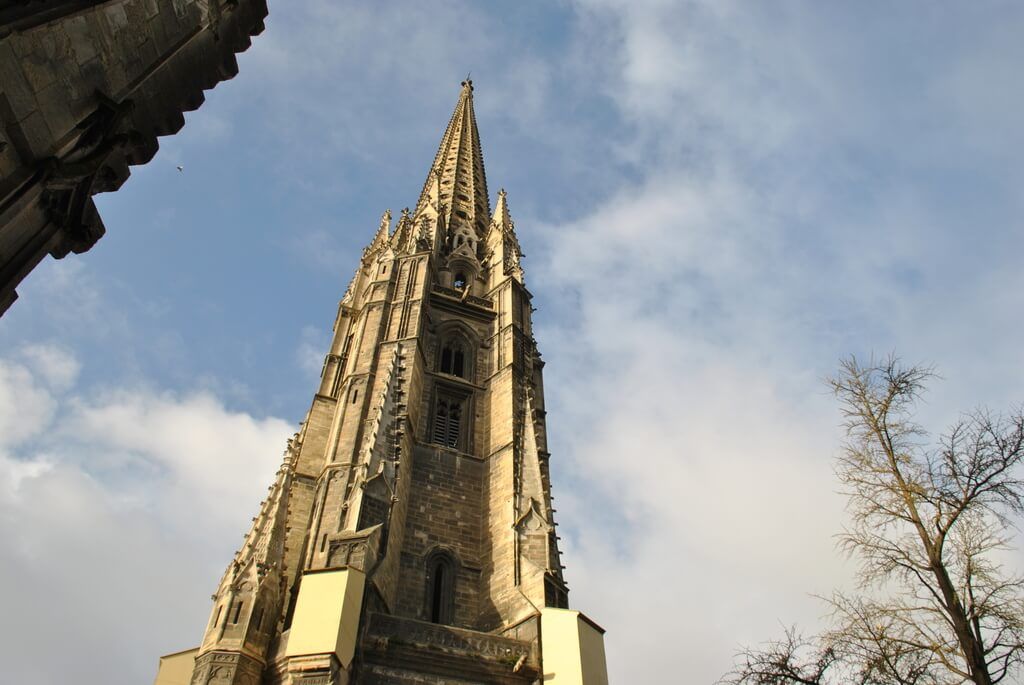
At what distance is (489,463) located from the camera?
1986 centimetres

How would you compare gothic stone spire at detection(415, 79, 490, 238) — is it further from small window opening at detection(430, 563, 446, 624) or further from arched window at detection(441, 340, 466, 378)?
small window opening at detection(430, 563, 446, 624)

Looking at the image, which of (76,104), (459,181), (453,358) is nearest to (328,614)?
(76,104)

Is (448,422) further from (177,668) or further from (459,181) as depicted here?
(459,181)

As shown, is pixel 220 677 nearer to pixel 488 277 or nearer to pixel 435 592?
pixel 435 592

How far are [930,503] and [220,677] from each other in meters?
10.9

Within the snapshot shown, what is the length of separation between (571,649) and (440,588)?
3919 mm

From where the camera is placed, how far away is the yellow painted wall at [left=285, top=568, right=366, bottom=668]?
12.1 meters

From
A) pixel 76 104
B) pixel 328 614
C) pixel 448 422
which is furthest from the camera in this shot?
pixel 448 422

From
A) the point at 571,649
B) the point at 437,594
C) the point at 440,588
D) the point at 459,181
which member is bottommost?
the point at 571,649

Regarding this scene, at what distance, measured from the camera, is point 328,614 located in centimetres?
1254

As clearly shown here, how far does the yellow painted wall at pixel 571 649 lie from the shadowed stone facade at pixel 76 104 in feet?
35.5

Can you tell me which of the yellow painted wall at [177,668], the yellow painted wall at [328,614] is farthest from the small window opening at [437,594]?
the yellow painted wall at [177,668]

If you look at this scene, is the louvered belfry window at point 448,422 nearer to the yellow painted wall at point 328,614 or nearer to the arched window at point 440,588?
the arched window at point 440,588

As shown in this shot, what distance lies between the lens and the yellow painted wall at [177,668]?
1379 centimetres
